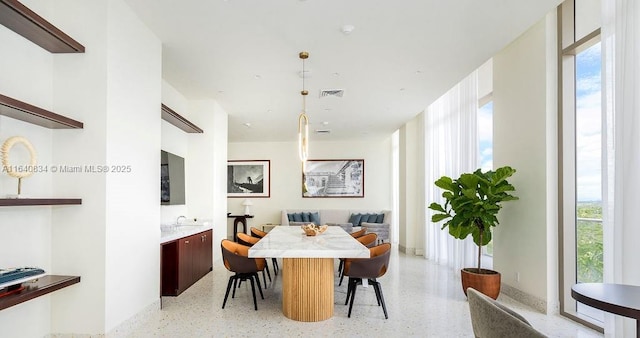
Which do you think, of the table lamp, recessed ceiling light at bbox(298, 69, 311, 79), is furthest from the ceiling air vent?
the table lamp

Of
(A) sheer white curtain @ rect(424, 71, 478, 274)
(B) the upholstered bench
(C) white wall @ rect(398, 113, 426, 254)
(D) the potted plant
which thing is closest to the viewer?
(D) the potted plant

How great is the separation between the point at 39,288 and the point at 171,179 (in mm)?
3045

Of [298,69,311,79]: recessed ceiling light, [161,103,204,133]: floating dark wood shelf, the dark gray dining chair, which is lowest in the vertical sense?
the dark gray dining chair

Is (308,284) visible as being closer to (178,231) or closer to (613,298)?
(178,231)

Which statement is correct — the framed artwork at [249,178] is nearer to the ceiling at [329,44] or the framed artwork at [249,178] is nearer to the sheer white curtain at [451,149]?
the ceiling at [329,44]

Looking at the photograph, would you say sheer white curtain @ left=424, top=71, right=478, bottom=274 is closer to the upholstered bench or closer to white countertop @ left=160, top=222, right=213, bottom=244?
the upholstered bench

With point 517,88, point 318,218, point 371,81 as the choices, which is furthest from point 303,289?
point 318,218

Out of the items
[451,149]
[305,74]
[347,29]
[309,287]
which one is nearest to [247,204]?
[451,149]

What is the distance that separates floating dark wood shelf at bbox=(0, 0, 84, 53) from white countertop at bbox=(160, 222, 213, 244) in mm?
2302

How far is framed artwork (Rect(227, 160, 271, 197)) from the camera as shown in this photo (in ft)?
37.0

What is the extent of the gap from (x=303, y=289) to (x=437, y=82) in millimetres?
3567

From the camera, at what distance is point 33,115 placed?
8.53ft

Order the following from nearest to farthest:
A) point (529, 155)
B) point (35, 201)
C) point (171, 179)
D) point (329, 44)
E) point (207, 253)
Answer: point (35, 201) → point (329, 44) → point (529, 155) → point (171, 179) → point (207, 253)

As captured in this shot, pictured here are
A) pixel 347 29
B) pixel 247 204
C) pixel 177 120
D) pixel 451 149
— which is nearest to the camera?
pixel 347 29
